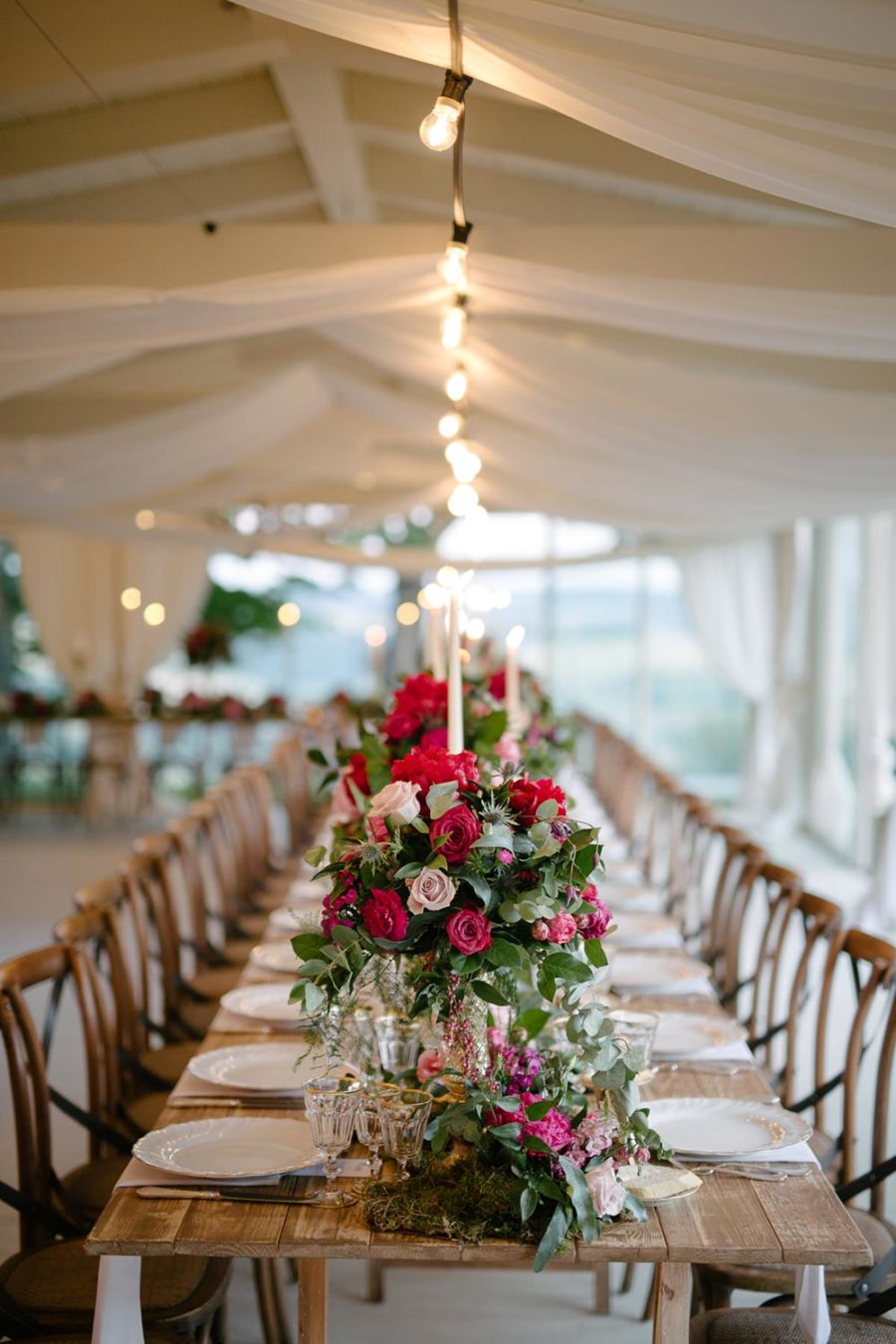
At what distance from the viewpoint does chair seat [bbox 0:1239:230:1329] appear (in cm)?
234

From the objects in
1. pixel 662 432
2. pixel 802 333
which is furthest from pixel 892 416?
pixel 802 333

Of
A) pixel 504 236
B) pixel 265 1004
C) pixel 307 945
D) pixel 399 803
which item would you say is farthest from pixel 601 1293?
pixel 504 236

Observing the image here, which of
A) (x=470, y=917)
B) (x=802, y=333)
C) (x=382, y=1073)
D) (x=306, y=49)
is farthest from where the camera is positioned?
(x=306, y=49)

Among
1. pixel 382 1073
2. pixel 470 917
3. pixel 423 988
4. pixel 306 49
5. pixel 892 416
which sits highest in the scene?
pixel 306 49

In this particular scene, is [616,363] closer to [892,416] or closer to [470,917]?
[892,416]

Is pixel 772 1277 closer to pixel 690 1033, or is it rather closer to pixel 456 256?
pixel 690 1033

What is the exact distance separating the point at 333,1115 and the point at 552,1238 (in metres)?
0.36

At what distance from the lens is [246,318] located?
141 inches

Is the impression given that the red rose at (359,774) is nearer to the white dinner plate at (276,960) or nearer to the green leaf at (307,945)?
the white dinner plate at (276,960)

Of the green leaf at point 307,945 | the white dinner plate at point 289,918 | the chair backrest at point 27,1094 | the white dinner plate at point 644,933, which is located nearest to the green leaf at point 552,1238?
the green leaf at point 307,945

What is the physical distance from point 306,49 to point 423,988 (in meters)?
2.80

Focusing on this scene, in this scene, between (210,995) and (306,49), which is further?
(210,995)

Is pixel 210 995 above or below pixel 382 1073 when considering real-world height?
below

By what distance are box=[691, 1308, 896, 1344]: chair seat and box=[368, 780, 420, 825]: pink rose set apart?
107 cm
